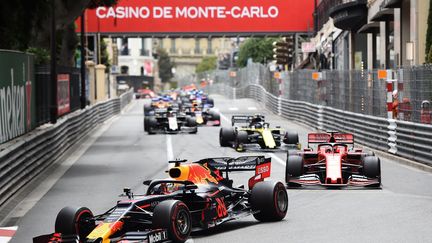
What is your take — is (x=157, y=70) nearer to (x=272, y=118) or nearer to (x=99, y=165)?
(x=272, y=118)

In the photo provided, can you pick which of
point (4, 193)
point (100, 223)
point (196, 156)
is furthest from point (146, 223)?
point (196, 156)

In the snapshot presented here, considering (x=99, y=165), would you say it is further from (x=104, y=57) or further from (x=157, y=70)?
(x=157, y=70)

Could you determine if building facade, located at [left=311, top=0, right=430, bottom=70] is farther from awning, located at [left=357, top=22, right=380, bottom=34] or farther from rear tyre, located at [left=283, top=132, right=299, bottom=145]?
rear tyre, located at [left=283, top=132, right=299, bottom=145]

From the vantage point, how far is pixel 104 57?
275ft

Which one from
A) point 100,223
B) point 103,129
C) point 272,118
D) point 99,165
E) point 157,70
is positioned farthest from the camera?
point 157,70

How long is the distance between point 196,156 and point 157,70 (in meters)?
148

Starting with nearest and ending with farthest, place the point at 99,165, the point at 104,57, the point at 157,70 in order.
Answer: the point at 99,165, the point at 104,57, the point at 157,70

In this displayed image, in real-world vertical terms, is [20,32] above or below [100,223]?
above

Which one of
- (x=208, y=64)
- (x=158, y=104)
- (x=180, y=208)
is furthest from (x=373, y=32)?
(x=208, y=64)

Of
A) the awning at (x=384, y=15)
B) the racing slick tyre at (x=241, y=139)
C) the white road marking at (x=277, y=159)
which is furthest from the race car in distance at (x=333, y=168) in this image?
the awning at (x=384, y=15)

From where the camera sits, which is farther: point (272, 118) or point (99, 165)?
point (272, 118)

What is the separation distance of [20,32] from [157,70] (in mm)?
148134

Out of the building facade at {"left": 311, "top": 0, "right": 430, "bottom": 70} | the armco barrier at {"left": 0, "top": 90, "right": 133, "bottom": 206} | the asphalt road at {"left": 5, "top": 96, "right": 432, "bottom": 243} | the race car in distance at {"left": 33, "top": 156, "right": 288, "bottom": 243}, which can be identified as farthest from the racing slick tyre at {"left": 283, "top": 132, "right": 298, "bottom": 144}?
the race car in distance at {"left": 33, "top": 156, "right": 288, "bottom": 243}

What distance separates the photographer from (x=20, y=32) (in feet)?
84.3
